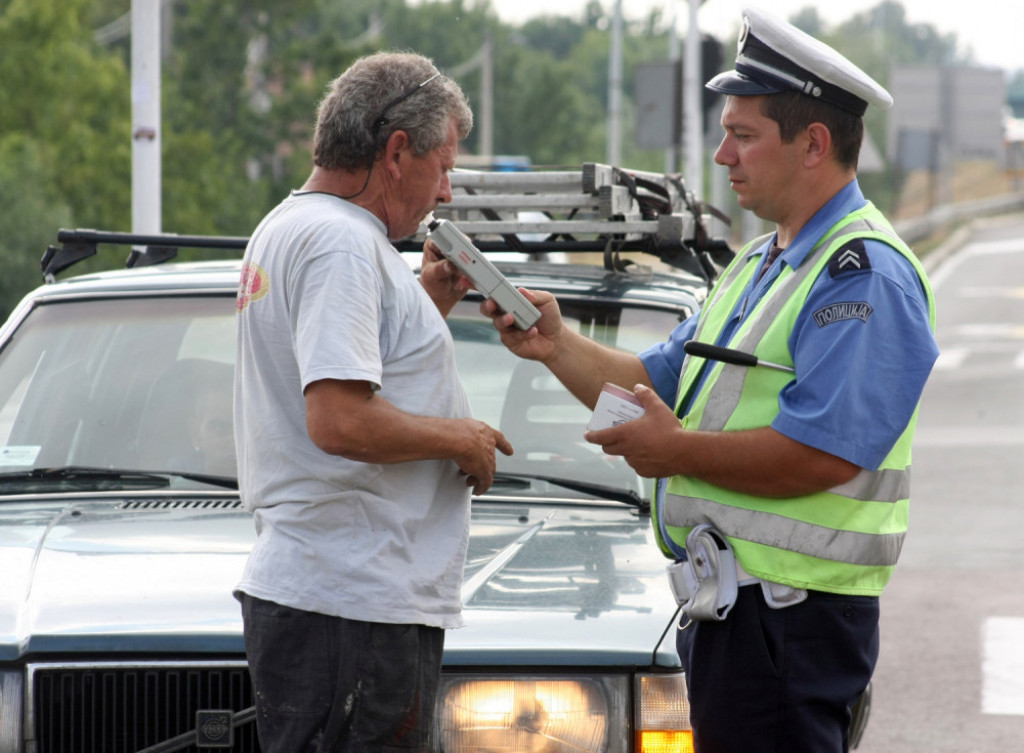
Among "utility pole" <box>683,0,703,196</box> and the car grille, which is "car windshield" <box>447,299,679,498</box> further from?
"utility pole" <box>683,0,703,196</box>

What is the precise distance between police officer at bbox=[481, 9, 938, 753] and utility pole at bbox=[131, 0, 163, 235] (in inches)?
202

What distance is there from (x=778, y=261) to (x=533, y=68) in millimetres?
59902

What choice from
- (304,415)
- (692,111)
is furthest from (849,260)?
(692,111)

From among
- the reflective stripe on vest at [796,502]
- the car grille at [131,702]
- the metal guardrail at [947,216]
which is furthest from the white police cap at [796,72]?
the metal guardrail at [947,216]

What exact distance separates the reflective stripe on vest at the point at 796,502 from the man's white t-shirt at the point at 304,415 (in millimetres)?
488

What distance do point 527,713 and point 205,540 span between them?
3.04 feet

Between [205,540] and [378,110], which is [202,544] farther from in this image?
[378,110]

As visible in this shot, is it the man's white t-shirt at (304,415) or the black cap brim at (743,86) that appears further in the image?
the black cap brim at (743,86)

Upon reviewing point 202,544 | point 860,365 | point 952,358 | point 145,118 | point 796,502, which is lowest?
point 952,358

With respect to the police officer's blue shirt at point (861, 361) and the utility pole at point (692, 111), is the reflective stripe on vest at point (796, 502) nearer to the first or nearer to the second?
the police officer's blue shirt at point (861, 361)

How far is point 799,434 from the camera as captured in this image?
2.69 metres

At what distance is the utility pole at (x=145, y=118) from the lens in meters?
7.55

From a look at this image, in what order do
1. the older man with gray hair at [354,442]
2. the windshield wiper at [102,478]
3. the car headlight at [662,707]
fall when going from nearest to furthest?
1. the older man with gray hair at [354,442]
2. the car headlight at [662,707]
3. the windshield wiper at [102,478]

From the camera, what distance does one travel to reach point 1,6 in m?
20.8
